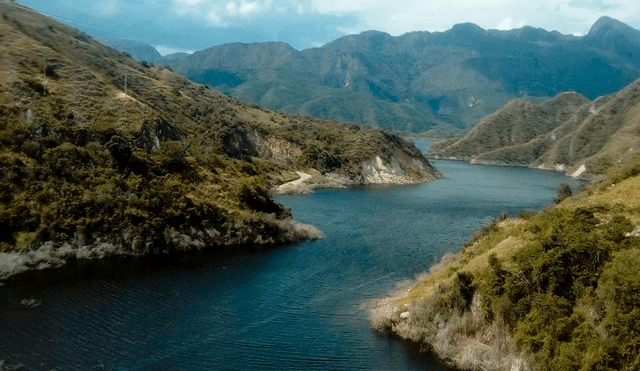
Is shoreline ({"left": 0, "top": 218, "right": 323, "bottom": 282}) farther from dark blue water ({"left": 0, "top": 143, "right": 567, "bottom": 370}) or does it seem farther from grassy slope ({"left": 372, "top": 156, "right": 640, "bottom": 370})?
grassy slope ({"left": 372, "top": 156, "right": 640, "bottom": 370})

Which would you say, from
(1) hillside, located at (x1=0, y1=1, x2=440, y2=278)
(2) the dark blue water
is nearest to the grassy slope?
(2) the dark blue water

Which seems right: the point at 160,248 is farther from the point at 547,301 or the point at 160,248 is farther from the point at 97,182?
the point at 547,301

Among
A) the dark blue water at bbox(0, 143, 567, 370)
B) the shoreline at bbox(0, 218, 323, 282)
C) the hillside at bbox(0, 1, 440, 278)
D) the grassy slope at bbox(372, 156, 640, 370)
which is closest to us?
the grassy slope at bbox(372, 156, 640, 370)

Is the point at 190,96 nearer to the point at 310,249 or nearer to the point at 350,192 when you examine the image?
the point at 350,192

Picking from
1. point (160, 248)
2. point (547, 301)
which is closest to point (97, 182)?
point (160, 248)

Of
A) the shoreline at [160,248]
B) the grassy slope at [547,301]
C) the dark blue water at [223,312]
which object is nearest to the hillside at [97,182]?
the shoreline at [160,248]

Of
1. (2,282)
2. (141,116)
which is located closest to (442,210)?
(141,116)
